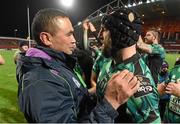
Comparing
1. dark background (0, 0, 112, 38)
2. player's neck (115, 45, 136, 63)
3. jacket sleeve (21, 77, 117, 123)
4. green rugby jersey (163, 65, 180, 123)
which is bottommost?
dark background (0, 0, 112, 38)

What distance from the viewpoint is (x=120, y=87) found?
2.07 m

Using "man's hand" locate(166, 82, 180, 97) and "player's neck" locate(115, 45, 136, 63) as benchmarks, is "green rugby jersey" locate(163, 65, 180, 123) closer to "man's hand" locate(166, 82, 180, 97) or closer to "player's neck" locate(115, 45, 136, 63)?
"man's hand" locate(166, 82, 180, 97)

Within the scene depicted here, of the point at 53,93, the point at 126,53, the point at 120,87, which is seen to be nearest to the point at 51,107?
the point at 53,93

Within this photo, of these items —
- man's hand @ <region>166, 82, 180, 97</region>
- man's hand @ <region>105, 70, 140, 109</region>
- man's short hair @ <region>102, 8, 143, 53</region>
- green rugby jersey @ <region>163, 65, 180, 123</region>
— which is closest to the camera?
man's hand @ <region>105, 70, 140, 109</region>

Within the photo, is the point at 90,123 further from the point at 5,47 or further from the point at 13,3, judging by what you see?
the point at 13,3

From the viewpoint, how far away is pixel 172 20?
5022 cm

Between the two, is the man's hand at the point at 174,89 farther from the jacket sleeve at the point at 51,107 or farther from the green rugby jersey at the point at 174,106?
the jacket sleeve at the point at 51,107

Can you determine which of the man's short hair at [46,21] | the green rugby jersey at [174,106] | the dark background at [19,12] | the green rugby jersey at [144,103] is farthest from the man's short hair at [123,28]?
the dark background at [19,12]

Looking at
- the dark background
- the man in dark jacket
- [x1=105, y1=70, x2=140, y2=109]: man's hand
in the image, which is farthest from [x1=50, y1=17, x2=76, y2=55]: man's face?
the dark background

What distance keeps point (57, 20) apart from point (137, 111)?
932mm

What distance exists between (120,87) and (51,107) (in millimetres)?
449

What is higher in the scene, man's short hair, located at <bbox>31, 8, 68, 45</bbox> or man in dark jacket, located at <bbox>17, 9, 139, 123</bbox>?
man's short hair, located at <bbox>31, 8, 68, 45</bbox>

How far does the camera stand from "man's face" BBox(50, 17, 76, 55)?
276cm

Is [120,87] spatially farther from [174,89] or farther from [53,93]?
[174,89]
